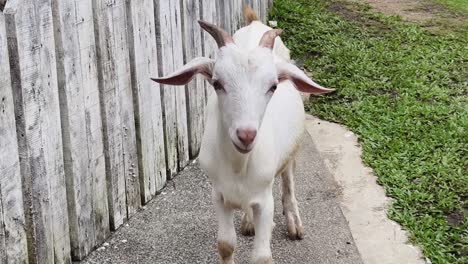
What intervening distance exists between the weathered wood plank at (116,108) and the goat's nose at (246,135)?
1.51 meters

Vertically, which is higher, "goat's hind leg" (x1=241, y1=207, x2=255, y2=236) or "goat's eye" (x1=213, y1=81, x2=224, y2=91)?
"goat's eye" (x1=213, y1=81, x2=224, y2=91)

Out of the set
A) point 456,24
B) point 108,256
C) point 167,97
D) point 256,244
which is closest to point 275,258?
point 256,244

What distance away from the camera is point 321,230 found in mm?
5602

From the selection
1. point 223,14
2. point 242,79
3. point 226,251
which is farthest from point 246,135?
point 223,14

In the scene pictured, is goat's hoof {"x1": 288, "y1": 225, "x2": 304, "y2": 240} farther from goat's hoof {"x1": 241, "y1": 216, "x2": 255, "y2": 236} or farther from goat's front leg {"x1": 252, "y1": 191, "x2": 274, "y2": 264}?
goat's front leg {"x1": 252, "y1": 191, "x2": 274, "y2": 264}

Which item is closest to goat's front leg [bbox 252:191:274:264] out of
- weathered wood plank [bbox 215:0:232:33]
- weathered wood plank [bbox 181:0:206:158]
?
weathered wood plank [bbox 181:0:206:158]

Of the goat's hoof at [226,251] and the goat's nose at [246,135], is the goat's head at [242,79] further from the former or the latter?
the goat's hoof at [226,251]

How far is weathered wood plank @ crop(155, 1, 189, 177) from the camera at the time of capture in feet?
19.4

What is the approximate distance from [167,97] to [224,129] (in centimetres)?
179

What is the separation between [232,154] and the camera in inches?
172

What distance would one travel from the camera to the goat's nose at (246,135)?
3896mm

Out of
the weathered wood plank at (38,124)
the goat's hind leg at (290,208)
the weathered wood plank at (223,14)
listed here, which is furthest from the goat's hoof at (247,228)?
the weathered wood plank at (223,14)

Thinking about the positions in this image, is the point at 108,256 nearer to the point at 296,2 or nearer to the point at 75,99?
the point at 75,99

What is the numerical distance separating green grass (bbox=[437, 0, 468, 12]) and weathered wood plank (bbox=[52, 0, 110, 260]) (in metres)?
7.91
